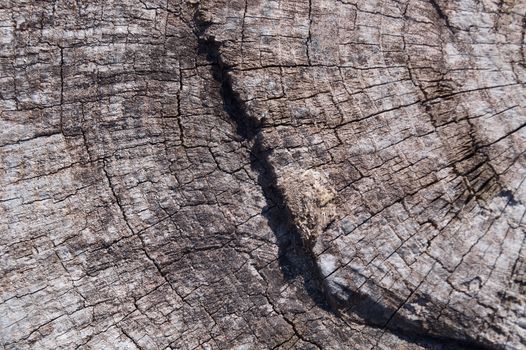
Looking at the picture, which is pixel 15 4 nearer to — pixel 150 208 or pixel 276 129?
pixel 150 208

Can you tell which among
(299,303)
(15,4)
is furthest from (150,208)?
(15,4)

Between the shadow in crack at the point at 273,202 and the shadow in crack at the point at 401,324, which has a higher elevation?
the shadow in crack at the point at 273,202

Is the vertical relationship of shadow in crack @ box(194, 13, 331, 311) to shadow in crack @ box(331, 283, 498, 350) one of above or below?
above

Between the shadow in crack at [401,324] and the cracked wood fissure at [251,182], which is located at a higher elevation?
the cracked wood fissure at [251,182]

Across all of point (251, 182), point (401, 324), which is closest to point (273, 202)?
point (251, 182)
